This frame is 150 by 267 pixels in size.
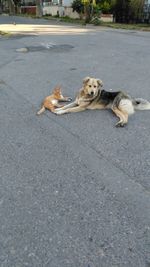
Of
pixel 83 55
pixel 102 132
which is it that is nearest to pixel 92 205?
pixel 102 132

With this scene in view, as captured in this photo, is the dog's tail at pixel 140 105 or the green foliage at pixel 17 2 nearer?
the dog's tail at pixel 140 105

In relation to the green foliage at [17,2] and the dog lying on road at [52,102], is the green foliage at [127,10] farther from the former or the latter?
the green foliage at [17,2]

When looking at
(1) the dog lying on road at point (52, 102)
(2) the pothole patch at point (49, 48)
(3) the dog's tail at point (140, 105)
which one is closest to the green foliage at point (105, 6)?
(2) the pothole patch at point (49, 48)

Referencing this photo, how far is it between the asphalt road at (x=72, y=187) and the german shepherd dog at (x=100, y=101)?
0.46ft

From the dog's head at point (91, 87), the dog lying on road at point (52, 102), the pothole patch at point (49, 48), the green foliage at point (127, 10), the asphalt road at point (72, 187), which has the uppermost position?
the green foliage at point (127, 10)

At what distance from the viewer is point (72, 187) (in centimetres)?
379

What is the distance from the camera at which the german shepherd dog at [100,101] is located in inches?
232

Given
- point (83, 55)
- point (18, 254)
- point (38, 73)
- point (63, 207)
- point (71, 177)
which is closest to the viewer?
point (18, 254)

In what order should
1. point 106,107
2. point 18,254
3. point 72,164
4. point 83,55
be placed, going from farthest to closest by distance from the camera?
1. point 83,55
2. point 106,107
3. point 72,164
4. point 18,254

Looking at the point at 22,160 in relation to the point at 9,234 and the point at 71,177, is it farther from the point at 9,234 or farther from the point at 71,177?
the point at 9,234

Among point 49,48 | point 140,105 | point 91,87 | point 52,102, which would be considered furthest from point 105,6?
point 91,87

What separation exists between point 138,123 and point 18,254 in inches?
130

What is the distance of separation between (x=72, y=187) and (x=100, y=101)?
2.71m

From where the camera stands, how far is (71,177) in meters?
4.00
